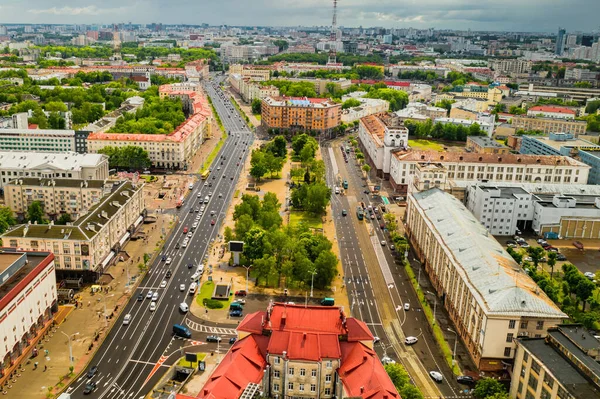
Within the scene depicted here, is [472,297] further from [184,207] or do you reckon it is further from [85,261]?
[184,207]

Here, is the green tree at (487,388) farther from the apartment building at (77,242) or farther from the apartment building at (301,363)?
the apartment building at (77,242)

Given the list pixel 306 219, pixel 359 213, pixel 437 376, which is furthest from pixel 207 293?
pixel 359 213

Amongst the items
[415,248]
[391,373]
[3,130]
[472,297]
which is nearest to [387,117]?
[415,248]

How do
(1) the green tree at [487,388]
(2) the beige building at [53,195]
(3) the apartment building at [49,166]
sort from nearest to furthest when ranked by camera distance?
(1) the green tree at [487,388]
(2) the beige building at [53,195]
(3) the apartment building at [49,166]

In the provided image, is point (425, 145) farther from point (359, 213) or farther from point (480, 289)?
point (480, 289)

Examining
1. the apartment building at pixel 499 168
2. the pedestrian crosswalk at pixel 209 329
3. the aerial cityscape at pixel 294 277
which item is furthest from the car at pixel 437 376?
the apartment building at pixel 499 168

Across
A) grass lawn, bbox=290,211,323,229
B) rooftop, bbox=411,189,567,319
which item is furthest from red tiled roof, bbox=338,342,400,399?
grass lawn, bbox=290,211,323,229

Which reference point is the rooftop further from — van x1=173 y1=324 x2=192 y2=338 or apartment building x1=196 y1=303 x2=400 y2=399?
van x1=173 y1=324 x2=192 y2=338
